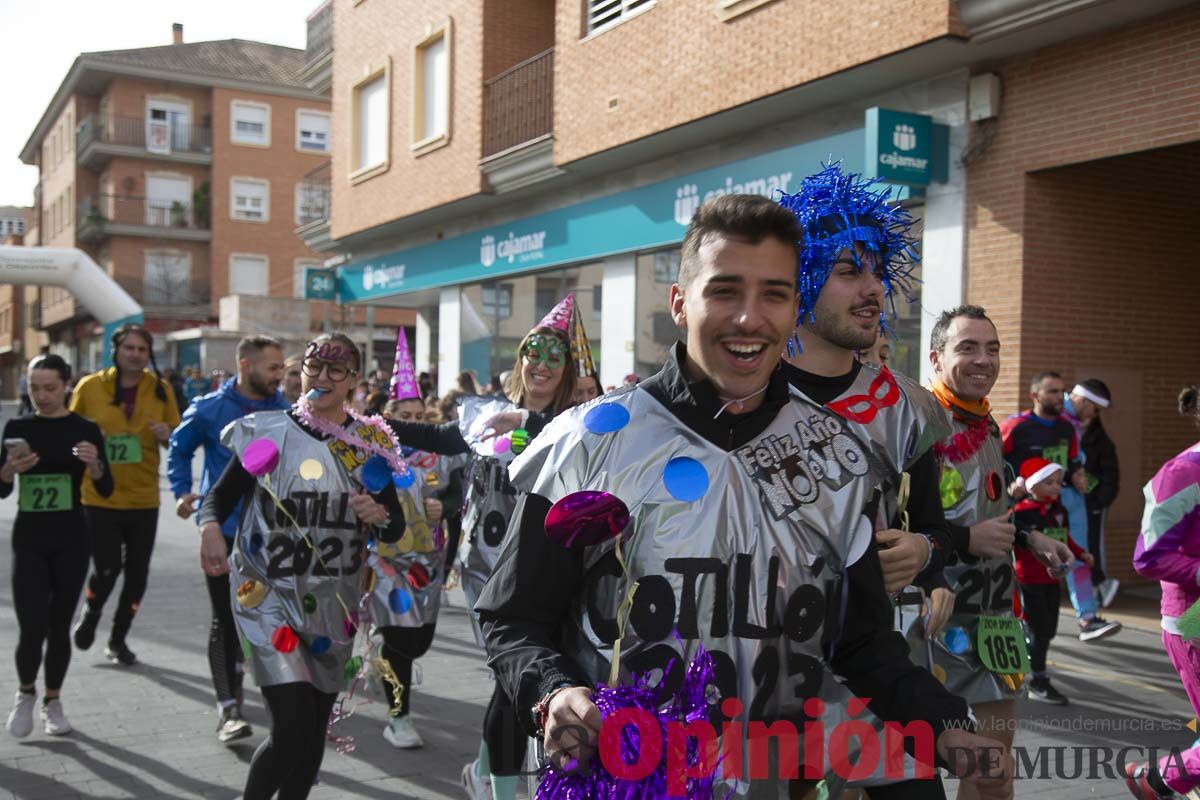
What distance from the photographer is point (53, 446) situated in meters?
6.09

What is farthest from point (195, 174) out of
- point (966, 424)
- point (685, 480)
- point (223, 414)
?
point (685, 480)

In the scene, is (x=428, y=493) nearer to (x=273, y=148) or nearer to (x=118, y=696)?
(x=118, y=696)

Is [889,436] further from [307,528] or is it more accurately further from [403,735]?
[403,735]

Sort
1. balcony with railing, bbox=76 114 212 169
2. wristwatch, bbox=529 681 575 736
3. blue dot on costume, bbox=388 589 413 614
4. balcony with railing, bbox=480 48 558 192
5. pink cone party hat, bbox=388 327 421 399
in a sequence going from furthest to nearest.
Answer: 1. balcony with railing, bbox=76 114 212 169
2. balcony with railing, bbox=480 48 558 192
3. pink cone party hat, bbox=388 327 421 399
4. blue dot on costume, bbox=388 589 413 614
5. wristwatch, bbox=529 681 575 736

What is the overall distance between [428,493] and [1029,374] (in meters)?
5.48

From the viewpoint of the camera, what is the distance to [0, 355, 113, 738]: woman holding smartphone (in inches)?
230

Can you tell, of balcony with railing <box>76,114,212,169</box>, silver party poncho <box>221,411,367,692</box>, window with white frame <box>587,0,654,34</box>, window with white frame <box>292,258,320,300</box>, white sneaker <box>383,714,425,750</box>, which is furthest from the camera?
window with white frame <box>292,258,320,300</box>

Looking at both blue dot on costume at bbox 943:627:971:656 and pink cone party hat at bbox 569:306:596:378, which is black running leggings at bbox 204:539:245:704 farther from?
blue dot on costume at bbox 943:627:971:656

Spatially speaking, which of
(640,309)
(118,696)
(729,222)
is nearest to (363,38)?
(640,309)

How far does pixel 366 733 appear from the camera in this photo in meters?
6.02

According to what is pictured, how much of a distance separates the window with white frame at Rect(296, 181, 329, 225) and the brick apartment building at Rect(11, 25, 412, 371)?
21 cm

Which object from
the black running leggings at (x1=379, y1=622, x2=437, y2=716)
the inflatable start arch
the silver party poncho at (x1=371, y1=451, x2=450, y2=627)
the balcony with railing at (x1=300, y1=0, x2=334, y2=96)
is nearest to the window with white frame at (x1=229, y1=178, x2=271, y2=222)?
the inflatable start arch

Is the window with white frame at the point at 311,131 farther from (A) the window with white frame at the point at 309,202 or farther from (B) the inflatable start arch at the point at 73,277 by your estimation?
(B) the inflatable start arch at the point at 73,277

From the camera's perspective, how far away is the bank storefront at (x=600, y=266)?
427 inches
